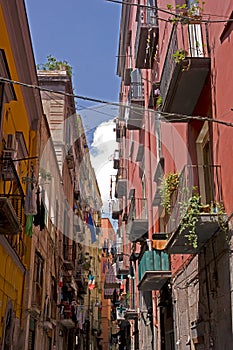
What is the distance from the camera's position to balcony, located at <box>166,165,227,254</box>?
22.8 feet

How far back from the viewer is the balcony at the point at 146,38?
554 inches

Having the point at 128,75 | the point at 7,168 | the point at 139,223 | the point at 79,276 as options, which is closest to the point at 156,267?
the point at 139,223

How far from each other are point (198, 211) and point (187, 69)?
253 cm

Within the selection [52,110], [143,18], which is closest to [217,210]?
[143,18]

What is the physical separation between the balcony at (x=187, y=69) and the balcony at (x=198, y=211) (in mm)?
1369

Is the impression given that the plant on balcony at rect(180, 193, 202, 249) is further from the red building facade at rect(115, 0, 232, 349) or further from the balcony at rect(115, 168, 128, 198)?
the balcony at rect(115, 168, 128, 198)

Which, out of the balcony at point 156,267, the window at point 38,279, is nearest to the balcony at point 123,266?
the window at point 38,279

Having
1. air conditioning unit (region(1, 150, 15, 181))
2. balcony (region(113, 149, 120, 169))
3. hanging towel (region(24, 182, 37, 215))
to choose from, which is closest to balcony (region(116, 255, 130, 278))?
balcony (region(113, 149, 120, 169))

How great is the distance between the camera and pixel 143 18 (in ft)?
51.0

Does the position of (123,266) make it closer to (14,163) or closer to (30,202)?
(30,202)

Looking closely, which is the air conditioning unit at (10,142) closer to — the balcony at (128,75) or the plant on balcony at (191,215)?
the plant on balcony at (191,215)

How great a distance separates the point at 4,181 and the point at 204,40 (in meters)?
5.66

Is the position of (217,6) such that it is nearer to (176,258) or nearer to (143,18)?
(176,258)

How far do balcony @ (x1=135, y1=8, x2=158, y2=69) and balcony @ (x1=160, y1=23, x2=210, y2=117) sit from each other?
5.34 m
